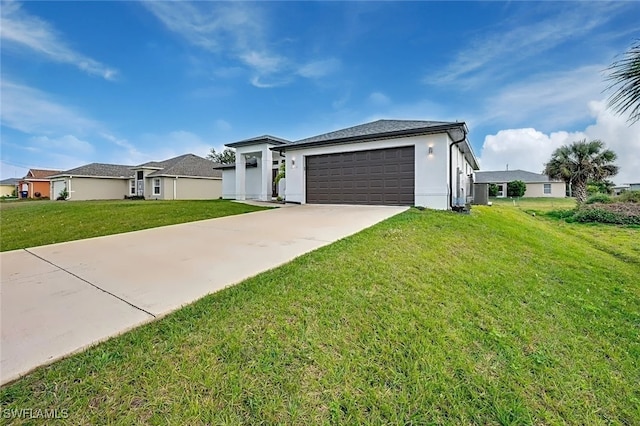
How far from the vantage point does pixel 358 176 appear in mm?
12219

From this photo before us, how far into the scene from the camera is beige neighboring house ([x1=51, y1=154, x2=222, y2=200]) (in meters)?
24.2

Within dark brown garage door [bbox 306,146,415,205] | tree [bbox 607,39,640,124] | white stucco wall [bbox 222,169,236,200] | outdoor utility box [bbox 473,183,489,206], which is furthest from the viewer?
white stucco wall [bbox 222,169,236,200]

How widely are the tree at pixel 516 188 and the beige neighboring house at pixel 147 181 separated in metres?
34.4

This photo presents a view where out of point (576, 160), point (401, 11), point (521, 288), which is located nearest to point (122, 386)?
point (521, 288)

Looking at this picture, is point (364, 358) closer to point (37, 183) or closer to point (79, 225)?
point (79, 225)

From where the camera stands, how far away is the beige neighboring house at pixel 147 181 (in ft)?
79.5

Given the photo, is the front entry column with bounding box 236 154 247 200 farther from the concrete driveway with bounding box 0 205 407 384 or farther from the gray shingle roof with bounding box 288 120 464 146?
the concrete driveway with bounding box 0 205 407 384

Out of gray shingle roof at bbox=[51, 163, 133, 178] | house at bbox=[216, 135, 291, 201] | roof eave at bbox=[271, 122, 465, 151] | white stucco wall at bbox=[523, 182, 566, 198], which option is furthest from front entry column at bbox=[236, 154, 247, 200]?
white stucco wall at bbox=[523, 182, 566, 198]

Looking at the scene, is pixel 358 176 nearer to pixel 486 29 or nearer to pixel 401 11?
pixel 401 11

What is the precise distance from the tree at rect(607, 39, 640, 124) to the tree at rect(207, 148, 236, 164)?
145ft

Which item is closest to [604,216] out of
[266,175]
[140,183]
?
[266,175]

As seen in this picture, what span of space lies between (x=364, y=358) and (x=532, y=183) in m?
46.2

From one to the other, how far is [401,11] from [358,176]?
20.0ft

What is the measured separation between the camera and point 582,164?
869 inches
